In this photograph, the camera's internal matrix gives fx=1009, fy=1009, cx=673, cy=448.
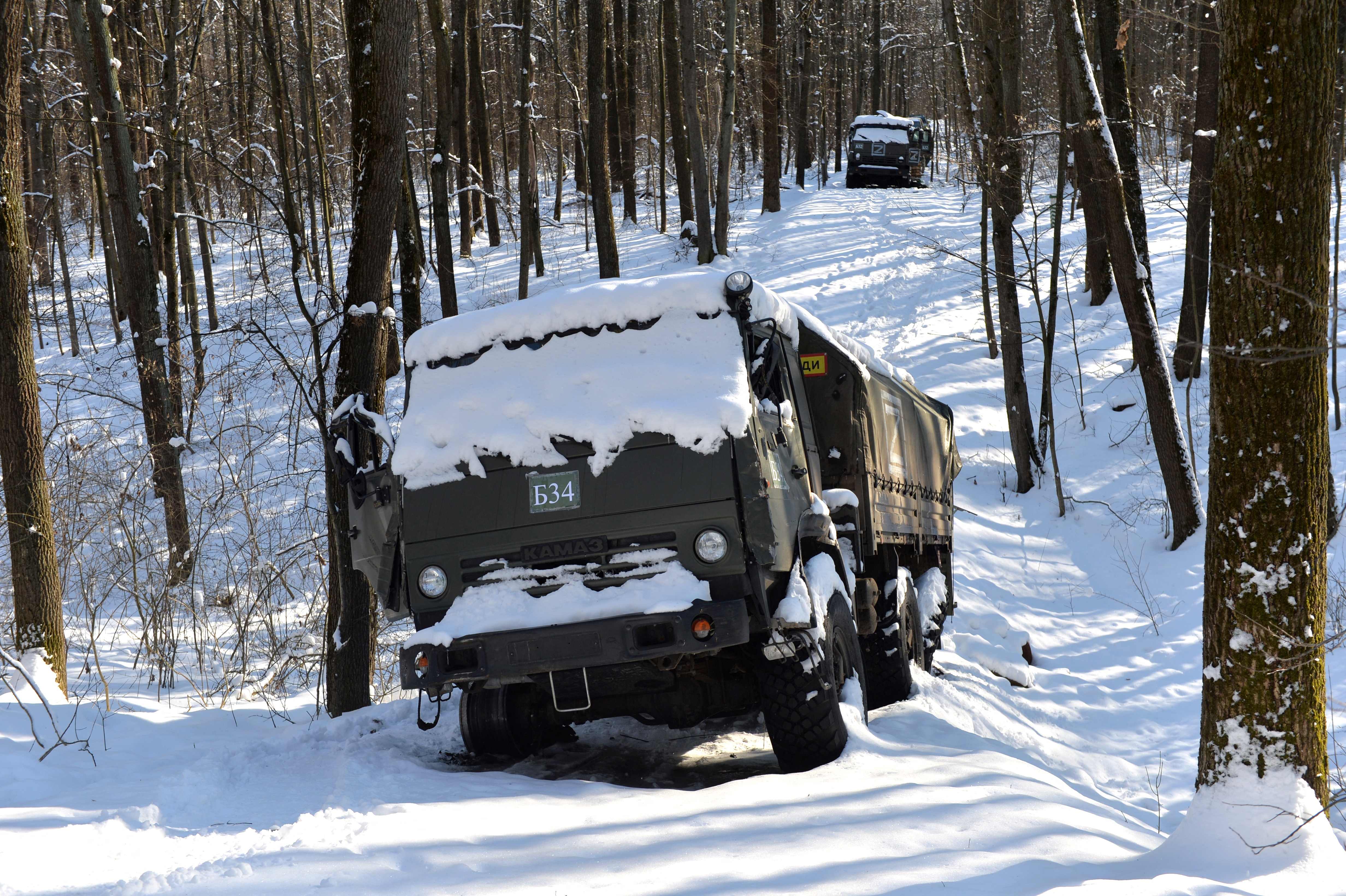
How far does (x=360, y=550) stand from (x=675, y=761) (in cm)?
236

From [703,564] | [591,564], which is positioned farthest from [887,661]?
[591,564]

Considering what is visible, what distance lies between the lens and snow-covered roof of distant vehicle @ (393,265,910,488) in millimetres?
5477

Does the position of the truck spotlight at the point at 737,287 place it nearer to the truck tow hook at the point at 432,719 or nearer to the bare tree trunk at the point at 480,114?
the truck tow hook at the point at 432,719

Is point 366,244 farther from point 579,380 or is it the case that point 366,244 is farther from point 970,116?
point 970,116

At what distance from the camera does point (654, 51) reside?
40750mm

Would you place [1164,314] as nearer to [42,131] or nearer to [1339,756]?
[1339,756]

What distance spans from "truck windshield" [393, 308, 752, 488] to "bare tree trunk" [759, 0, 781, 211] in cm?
1940

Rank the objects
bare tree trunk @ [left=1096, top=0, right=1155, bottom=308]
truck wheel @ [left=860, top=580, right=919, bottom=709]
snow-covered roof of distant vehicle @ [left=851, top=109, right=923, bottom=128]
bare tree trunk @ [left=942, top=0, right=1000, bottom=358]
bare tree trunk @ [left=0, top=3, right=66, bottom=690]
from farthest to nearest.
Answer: snow-covered roof of distant vehicle @ [left=851, top=109, right=923, bottom=128]
bare tree trunk @ [left=942, top=0, right=1000, bottom=358]
bare tree trunk @ [left=1096, top=0, right=1155, bottom=308]
truck wheel @ [left=860, top=580, right=919, bottom=709]
bare tree trunk @ [left=0, top=3, right=66, bottom=690]

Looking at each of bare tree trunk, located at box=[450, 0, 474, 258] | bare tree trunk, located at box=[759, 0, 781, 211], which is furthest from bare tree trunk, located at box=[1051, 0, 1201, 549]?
bare tree trunk, located at box=[759, 0, 781, 211]

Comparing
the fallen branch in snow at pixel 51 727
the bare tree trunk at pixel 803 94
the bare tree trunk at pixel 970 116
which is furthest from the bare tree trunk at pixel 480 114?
the fallen branch in snow at pixel 51 727

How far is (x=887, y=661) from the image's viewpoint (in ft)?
25.6

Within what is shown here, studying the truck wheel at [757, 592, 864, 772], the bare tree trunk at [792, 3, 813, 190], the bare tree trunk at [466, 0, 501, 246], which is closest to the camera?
the truck wheel at [757, 592, 864, 772]

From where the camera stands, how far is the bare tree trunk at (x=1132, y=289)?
40.5ft

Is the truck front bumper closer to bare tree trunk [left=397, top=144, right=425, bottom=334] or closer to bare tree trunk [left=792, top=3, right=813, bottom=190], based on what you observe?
bare tree trunk [left=397, top=144, right=425, bottom=334]
